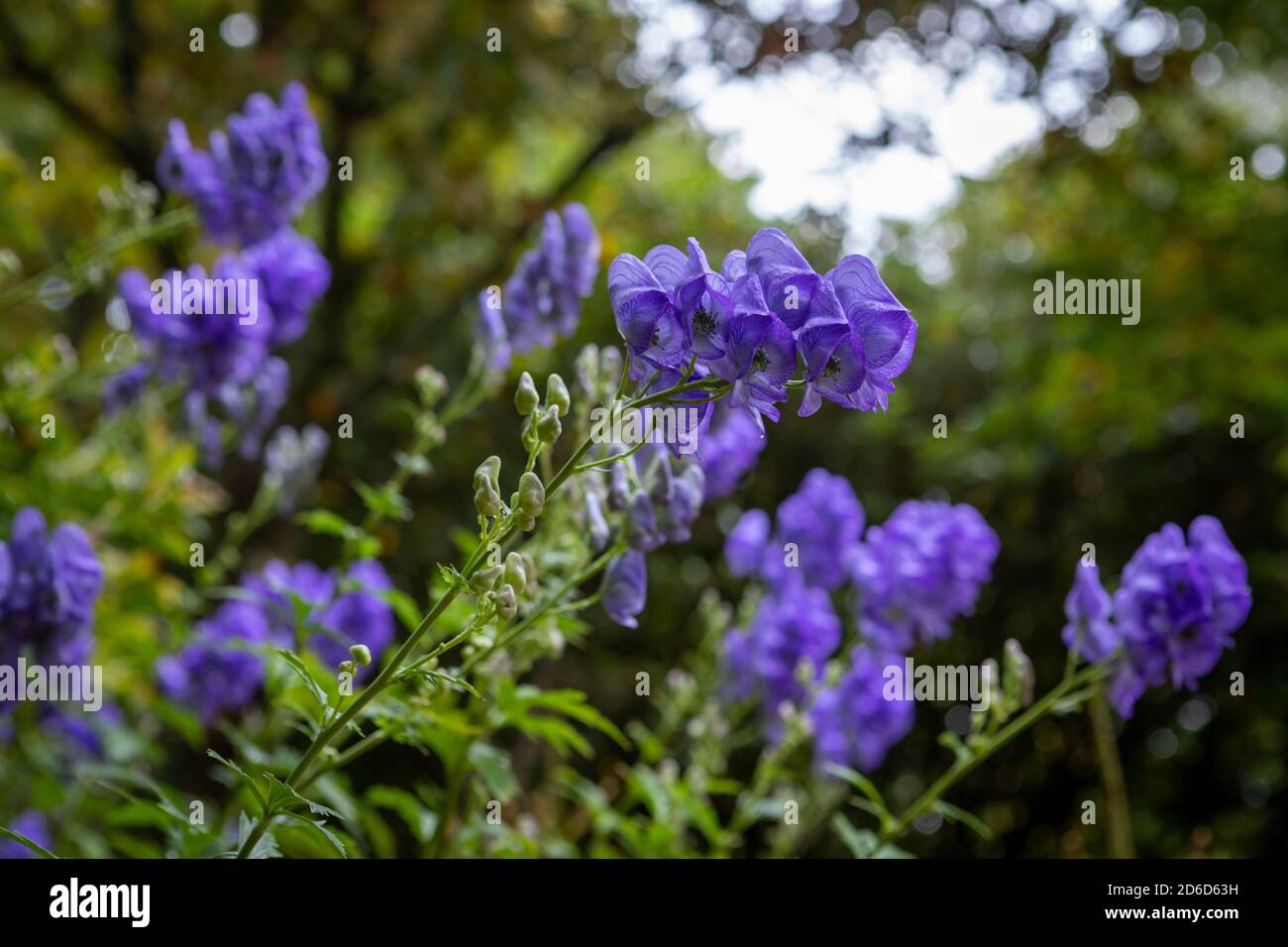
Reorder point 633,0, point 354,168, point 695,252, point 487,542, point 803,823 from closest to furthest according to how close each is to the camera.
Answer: point 487,542, point 695,252, point 803,823, point 633,0, point 354,168

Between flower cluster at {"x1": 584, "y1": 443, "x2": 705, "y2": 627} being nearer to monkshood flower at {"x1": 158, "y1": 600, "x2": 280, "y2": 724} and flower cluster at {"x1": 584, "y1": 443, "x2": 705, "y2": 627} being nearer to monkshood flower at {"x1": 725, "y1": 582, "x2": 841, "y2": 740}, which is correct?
monkshood flower at {"x1": 725, "y1": 582, "x2": 841, "y2": 740}

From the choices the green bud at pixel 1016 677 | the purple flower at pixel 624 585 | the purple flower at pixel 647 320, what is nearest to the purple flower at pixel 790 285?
the purple flower at pixel 647 320

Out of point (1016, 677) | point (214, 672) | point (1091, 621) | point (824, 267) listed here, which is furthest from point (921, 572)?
point (824, 267)

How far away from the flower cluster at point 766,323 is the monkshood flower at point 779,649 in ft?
6.16

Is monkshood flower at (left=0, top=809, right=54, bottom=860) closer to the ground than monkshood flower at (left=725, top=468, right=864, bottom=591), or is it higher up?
closer to the ground

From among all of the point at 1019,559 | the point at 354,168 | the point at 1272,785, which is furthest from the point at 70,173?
the point at 1272,785

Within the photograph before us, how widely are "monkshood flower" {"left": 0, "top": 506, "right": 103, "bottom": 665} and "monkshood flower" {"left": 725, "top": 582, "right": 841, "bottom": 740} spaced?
179 centimetres

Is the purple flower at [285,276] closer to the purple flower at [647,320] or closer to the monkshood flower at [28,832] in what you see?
the monkshood flower at [28,832]

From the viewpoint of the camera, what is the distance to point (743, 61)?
6.57 meters

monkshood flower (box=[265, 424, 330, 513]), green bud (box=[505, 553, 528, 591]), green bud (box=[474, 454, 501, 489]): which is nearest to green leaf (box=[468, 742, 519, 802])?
green bud (box=[505, 553, 528, 591])

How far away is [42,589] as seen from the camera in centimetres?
253

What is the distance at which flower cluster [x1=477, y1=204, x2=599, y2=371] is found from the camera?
2893 millimetres
